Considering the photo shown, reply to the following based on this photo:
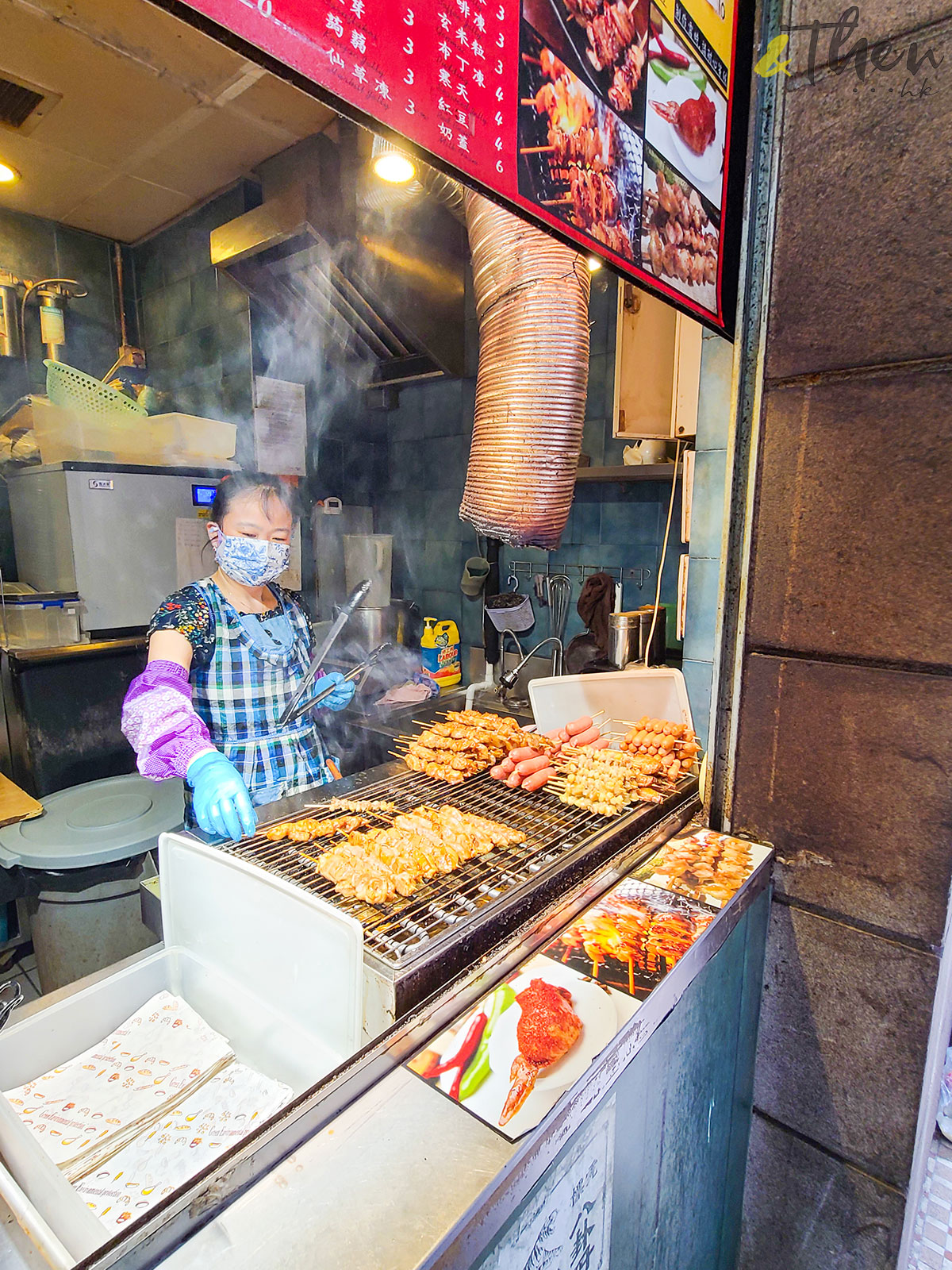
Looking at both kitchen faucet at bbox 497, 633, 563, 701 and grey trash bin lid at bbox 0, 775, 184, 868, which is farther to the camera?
kitchen faucet at bbox 497, 633, 563, 701

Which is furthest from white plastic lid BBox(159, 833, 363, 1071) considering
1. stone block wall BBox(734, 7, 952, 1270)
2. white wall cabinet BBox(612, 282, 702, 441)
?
white wall cabinet BBox(612, 282, 702, 441)

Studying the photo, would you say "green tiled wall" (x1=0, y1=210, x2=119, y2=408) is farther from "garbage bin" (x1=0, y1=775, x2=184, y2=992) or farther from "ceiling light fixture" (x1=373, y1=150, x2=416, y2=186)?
"garbage bin" (x1=0, y1=775, x2=184, y2=992)

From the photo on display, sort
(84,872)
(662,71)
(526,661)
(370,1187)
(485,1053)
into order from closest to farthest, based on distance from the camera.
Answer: (370,1187)
(485,1053)
(662,71)
(84,872)
(526,661)

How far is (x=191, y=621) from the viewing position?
3.34 m

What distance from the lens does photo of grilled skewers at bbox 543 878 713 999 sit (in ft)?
4.92

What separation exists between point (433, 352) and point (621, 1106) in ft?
17.2

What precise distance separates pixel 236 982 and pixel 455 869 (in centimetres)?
67

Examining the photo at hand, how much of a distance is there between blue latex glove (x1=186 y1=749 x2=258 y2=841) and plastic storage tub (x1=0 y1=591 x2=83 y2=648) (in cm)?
328

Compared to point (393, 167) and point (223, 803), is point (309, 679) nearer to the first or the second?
point (223, 803)

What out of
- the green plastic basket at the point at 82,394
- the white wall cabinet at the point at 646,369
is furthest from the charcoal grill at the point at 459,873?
the green plastic basket at the point at 82,394

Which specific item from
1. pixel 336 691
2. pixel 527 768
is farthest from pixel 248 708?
pixel 527 768

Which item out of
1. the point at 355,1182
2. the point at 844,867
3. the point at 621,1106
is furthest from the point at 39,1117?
the point at 844,867

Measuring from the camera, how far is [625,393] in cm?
407

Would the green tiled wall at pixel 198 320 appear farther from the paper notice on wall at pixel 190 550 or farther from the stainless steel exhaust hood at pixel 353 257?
the paper notice on wall at pixel 190 550
